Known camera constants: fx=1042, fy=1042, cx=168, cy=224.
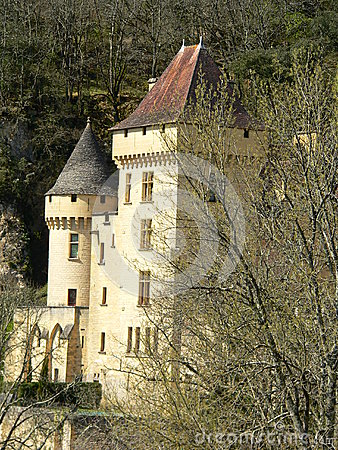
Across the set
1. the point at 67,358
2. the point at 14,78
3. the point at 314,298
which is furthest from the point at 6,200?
the point at 314,298

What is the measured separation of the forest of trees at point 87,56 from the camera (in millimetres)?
46500

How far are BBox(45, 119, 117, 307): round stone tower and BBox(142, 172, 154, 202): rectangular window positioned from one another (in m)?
4.43

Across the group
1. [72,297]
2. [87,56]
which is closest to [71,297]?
[72,297]

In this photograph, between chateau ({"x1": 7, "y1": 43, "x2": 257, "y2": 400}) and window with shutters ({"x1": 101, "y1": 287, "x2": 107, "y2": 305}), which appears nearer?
chateau ({"x1": 7, "y1": 43, "x2": 257, "y2": 400})

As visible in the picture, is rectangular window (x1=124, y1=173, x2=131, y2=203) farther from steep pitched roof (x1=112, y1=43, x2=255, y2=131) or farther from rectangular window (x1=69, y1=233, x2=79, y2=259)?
rectangular window (x1=69, y1=233, x2=79, y2=259)

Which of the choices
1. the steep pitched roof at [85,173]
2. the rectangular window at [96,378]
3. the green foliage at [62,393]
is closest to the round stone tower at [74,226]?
the steep pitched roof at [85,173]

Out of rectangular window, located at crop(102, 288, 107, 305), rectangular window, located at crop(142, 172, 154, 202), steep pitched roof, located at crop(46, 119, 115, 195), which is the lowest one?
rectangular window, located at crop(102, 288, 107, 305)

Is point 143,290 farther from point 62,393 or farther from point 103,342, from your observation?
point 62,393

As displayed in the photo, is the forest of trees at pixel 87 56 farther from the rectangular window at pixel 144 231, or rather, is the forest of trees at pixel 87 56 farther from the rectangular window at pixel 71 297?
the rectangular window at pixel 144 231

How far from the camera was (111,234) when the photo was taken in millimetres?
35906

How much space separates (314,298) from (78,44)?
40855mm

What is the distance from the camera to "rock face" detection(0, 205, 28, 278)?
149 ft

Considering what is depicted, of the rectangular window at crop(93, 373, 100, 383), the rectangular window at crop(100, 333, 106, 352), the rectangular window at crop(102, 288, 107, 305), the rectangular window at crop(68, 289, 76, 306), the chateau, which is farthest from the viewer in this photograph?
the rectangular window at crop(68, 289, 76, 306)

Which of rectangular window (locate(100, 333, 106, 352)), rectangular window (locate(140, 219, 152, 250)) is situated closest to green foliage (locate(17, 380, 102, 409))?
rectangular window (locate(100, 333, 106, 352))
